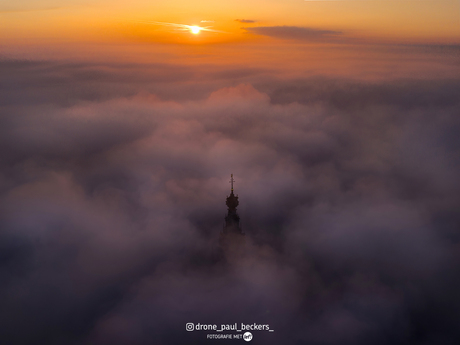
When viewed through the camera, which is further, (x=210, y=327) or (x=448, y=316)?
(x=448, y=316)

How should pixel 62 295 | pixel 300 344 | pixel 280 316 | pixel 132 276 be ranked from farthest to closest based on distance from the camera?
pixel 132 276, pixel 62 295, pixel 280 316, pixel 300 344

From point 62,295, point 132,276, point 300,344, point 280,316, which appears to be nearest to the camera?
point 300,344

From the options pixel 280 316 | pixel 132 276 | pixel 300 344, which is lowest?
pixel 300 344

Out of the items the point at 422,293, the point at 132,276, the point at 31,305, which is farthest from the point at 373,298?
the point at 31,305

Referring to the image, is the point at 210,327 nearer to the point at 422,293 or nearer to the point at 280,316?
the point at 280,316

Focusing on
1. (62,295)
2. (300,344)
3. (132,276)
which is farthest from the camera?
(132,276)

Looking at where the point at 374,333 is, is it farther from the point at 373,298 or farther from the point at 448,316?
the point at 448,316

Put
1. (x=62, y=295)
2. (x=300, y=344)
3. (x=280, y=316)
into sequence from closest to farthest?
(x=300, y=344) → (x=280, y=316) → (x=62, y=295)

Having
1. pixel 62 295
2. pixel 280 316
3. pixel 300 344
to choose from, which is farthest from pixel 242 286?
pixel 62 295

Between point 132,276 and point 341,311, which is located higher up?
point 132,276
